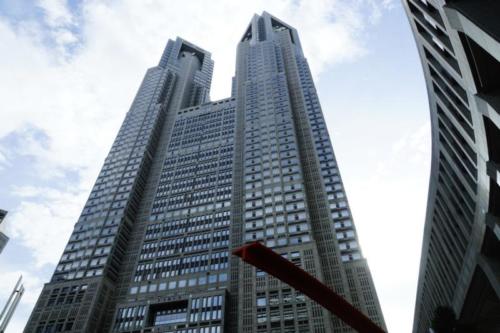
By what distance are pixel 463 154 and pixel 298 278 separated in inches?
743

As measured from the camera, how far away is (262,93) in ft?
379

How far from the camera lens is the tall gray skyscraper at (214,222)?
62.2m

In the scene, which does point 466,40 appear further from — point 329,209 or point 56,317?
point 56,317

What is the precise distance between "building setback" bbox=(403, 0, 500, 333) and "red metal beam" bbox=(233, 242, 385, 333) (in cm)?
1073

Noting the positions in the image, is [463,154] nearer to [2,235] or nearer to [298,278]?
[298,278]

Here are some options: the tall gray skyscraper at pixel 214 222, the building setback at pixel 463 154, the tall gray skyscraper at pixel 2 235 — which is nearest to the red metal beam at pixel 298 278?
the building setback at pixel 463 154

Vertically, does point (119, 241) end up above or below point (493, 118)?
above

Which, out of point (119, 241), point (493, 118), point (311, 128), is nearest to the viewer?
point (493, 118)

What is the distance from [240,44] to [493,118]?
148121mm

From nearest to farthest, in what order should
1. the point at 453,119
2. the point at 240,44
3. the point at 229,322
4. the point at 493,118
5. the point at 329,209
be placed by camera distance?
1. the point at 493,118
2. the point at 453,119
3. the point at 229,322
4. the point at 329,209
5. the point at 240,44

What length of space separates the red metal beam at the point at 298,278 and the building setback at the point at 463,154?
1073 centimetres

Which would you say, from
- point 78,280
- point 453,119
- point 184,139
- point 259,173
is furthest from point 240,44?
point 453,119

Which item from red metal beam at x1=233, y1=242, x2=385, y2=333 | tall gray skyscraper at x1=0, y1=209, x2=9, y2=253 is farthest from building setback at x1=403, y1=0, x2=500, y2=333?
tall gray skyscraper at x1=0, y1=209, x2=9, y2=253

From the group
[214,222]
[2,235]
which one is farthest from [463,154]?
[2,235]
